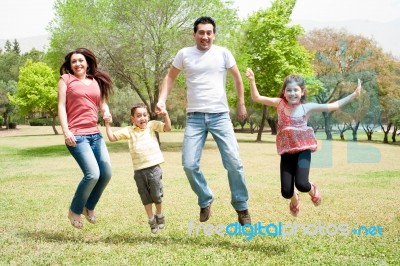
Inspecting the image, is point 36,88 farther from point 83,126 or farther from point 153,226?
point 153,226

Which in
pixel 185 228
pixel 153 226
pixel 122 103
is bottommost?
pixel 185 228

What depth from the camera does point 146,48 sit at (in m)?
25.6

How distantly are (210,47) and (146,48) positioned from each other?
20.0 meters

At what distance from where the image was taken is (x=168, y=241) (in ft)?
20.9

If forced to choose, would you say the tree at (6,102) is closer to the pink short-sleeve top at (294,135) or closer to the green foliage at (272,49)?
the green foliage at (272,49)

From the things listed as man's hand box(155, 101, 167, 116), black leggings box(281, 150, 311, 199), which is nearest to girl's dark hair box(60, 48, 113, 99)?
man's hand box(155, 101, 167, 116)

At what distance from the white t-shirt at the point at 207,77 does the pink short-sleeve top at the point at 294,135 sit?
862 millimetres

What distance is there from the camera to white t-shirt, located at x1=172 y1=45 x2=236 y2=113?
20.0 ft

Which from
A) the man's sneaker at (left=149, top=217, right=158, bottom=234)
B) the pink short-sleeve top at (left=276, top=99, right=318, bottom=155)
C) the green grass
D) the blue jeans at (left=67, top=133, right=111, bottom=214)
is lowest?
the green grass

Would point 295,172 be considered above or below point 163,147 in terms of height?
above

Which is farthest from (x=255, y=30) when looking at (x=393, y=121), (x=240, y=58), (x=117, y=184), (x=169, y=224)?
(x=169, y=224)

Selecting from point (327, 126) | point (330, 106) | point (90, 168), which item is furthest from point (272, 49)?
point (90, 168)

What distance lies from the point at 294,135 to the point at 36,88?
46.4m

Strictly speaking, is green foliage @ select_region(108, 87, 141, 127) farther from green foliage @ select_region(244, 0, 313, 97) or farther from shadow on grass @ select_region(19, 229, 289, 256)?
shadow on grass @ select_region(19, 229, 289, 256)
